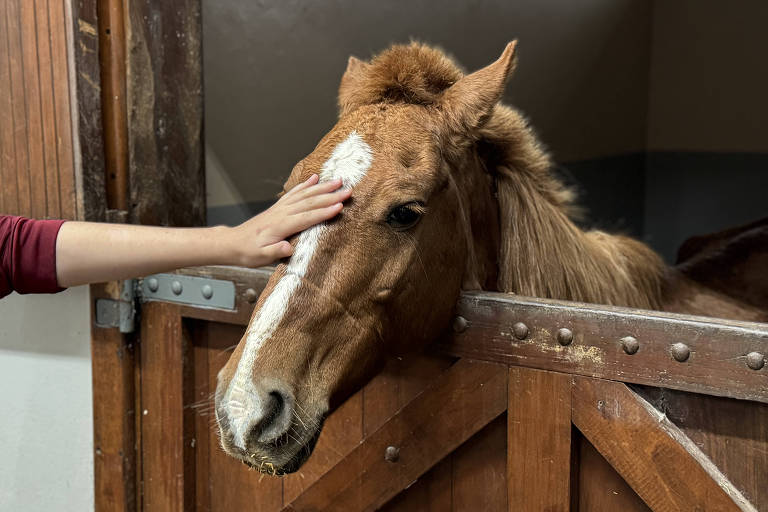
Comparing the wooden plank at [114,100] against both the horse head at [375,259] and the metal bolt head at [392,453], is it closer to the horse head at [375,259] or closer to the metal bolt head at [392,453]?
the horse head at [375,259]

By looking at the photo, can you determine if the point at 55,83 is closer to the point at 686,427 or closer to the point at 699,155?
the point at 686,427

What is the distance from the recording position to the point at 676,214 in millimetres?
5977

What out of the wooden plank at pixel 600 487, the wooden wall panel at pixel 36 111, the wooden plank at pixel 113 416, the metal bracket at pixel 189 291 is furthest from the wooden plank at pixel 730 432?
the wooden wall panel at pixel 36 111

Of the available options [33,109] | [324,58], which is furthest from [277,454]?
[324,58]

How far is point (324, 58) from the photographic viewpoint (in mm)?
2994

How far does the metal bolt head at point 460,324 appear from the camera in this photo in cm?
133

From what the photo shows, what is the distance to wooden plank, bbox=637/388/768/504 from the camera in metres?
1.09

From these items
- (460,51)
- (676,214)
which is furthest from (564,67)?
(676,214)

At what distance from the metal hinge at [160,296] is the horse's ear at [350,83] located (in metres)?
0.47

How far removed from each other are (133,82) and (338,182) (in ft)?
2.61

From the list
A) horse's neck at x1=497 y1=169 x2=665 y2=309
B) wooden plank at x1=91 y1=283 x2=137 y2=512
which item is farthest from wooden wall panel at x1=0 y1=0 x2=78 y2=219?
horse's neck at x1=497 y1=169 x2=665 y2=309

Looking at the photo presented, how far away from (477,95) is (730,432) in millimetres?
679

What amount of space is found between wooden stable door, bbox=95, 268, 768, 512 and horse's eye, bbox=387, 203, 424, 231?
8.9 inches

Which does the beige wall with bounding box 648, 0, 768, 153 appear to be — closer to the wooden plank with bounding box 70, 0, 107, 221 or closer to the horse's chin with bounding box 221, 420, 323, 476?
the wooden plank with bounding box 70, 0, 107, 221
